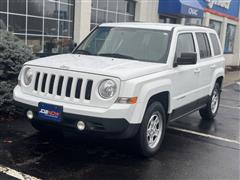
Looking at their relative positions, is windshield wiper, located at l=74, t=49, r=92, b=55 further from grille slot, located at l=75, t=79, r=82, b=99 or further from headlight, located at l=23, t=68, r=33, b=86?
grille slot, located at l=75, t=79, r=82, b=99

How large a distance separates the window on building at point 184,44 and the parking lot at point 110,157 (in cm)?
151

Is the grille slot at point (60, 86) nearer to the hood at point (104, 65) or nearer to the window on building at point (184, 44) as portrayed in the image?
the hood at point (104, 65)

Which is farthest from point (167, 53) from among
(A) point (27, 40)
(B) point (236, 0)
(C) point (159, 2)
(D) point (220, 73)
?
(B) point (236, 0)

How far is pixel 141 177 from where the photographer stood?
181 inches

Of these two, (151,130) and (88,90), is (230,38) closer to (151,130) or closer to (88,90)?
(151,130)

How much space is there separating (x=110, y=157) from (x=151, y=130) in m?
0.70

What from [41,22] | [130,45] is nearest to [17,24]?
[41,22]

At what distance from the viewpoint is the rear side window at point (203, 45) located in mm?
7090

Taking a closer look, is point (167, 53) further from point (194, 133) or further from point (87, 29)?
point (87, 29)

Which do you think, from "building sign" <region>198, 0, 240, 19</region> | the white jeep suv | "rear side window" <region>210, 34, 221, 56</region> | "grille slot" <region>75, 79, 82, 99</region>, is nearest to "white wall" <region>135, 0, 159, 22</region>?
"building sign" <region>198, 0, 240, 19</region>

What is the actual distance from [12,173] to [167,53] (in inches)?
113

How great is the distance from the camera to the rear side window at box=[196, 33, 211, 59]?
279 inches

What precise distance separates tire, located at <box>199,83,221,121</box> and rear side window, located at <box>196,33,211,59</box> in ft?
3.26

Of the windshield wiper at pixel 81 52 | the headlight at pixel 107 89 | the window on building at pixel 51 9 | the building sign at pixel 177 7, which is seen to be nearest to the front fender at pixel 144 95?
the headlight at pixel 107 89
